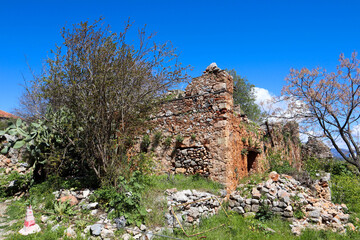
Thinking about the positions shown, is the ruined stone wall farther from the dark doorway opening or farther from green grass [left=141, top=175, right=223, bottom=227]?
green grass [left=141, top=175, right=223, bottom=227]

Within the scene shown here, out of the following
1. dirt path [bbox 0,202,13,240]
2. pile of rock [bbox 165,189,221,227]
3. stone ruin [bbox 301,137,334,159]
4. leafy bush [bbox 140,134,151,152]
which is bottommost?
→ dirt path [bbox 0,202,13,240]

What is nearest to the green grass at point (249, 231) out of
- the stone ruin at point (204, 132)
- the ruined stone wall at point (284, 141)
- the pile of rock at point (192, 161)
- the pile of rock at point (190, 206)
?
the pile of rock at point (190, 206)

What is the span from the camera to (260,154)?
10.5 meters

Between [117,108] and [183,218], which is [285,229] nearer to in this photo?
[183,218]

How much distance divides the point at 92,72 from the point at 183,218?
13.9 ft

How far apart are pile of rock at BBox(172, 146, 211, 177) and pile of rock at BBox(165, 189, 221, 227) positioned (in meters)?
1.20

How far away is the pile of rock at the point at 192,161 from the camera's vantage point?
25.1ft

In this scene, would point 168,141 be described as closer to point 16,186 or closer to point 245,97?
point 16,186

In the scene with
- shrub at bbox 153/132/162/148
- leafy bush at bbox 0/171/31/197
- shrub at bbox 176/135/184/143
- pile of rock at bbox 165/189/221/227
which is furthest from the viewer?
shrub at bbox 153/132/162/148

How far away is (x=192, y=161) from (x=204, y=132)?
3.44ft

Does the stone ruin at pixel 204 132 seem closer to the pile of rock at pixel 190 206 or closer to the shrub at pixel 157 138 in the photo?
the shrub at pixel 157 138

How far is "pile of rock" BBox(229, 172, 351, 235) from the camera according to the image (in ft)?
19.5

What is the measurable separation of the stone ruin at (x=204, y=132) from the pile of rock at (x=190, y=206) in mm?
1016

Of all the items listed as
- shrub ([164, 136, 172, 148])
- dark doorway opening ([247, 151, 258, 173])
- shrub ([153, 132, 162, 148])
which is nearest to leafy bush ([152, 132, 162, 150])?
shrub ([153, 132, 162, 148])
